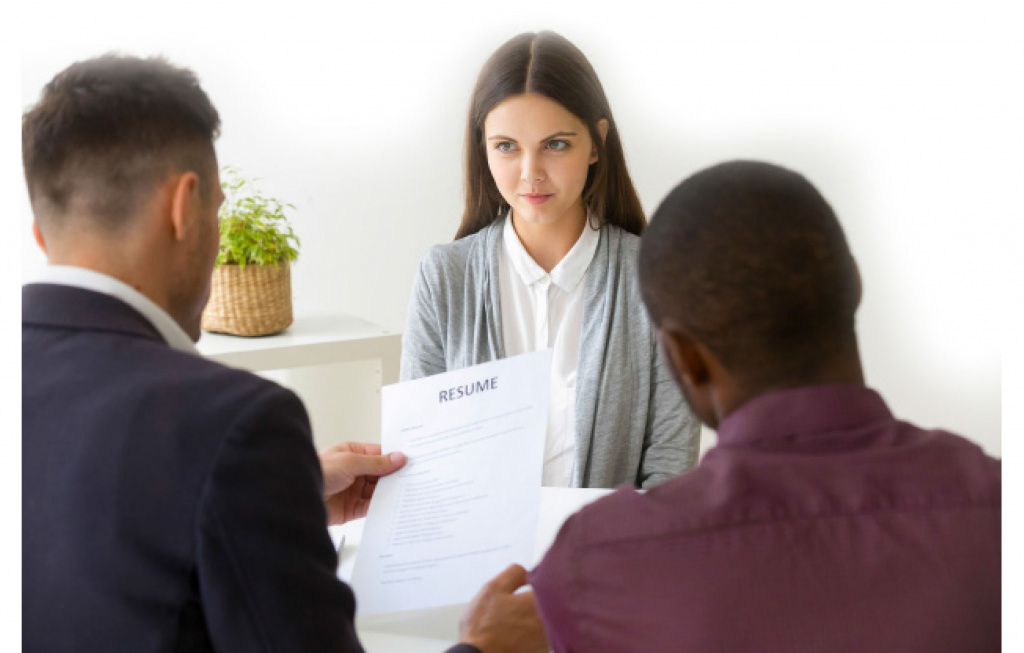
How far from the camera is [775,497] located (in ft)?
2.66

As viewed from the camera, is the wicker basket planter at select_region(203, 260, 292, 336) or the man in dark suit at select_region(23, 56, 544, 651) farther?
the wicker basket planter at select_region(203, 260, 292, 336)

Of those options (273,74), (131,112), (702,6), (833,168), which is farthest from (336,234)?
(131,112)

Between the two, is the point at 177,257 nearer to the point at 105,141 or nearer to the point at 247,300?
the point at 105,141

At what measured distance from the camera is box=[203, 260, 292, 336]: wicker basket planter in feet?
9.36

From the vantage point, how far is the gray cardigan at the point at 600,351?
203cm

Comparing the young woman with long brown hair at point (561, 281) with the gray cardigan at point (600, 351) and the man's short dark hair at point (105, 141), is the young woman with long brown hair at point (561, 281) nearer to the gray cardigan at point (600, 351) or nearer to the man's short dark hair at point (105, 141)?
the gray cardigan at point (600, 351)

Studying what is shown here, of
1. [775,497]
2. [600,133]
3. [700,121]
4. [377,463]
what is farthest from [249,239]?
[775,497]

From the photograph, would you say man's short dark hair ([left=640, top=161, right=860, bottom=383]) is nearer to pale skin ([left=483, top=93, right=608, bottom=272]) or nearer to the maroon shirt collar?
the maroon shirt collar

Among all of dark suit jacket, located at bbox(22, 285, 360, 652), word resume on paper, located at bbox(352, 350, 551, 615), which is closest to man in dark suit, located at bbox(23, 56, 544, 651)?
dark suit jacket, located at bbox(22, 285, 360, 652)

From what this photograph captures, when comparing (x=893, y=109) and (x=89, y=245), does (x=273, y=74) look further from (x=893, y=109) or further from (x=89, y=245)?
(x=89, y=245)

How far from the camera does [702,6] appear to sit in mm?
3588

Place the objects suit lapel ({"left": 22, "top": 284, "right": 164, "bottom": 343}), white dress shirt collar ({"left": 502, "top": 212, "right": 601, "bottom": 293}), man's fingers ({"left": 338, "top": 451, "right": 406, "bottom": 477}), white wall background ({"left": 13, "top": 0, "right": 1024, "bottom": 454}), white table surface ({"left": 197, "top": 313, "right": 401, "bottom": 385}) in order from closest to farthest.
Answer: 1. suit lapel ({"left": 22, "top": 284, "right": 164, "bottom": 343})
2. man's fingers ({"left": 338, "top": 451, "right": 406, "bottom": 477})
3. white dress shirt collar ({"left": 502, "top": 212, "right": 601, "bottom": 293})
4. white table surface ({"left": 197, "top": 313, "right": 401, "bottom": 385})
5. white wall background ({"left": 13, "top": 0, "right": 1024, "bottom": 454})

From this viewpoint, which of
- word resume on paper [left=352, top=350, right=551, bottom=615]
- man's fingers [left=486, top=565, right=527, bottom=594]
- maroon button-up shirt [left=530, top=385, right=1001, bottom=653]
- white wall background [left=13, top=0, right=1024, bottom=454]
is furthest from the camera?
white wall background [left=13, top=0, right=1024, bottom=454]

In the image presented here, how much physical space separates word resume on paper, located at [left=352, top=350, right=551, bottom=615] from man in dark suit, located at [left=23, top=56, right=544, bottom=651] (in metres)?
0.36
